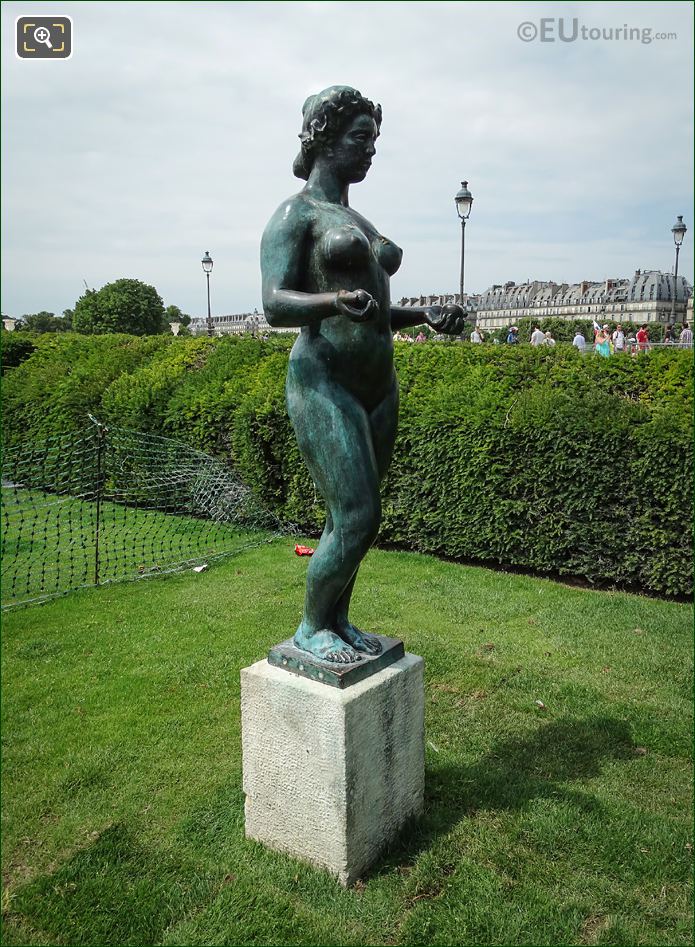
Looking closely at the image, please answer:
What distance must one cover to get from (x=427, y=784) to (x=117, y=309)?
5014 centimetres

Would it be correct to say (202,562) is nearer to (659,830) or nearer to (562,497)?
(562,497)

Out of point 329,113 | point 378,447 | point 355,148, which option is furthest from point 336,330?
point 329,113

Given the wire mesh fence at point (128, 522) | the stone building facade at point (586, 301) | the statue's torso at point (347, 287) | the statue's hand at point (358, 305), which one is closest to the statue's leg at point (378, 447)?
the statue's torso at point (347, 287)

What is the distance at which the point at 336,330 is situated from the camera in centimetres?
296

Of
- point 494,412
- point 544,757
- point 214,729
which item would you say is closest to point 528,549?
point 494,412

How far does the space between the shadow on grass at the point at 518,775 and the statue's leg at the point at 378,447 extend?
889mm

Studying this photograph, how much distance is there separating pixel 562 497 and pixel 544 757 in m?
3.52

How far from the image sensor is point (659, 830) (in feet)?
11.0

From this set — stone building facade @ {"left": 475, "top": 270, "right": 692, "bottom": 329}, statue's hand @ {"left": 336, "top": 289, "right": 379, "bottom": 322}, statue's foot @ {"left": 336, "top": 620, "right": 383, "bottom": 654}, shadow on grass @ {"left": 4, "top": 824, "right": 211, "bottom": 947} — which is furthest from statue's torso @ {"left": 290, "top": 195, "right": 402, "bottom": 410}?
stone building facade @ {"left": 475, "top": 270, "right": 692, "bottom": 329}

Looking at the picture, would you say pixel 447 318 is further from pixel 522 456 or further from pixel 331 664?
pixel 522 456

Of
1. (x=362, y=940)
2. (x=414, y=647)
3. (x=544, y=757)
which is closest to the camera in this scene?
(x=362, y=940)

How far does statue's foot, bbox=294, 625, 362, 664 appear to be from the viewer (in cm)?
311

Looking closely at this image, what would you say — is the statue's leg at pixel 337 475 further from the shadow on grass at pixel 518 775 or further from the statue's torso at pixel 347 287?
the shadow on grass at pixel 518 775

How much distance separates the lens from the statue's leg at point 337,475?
2992mm
